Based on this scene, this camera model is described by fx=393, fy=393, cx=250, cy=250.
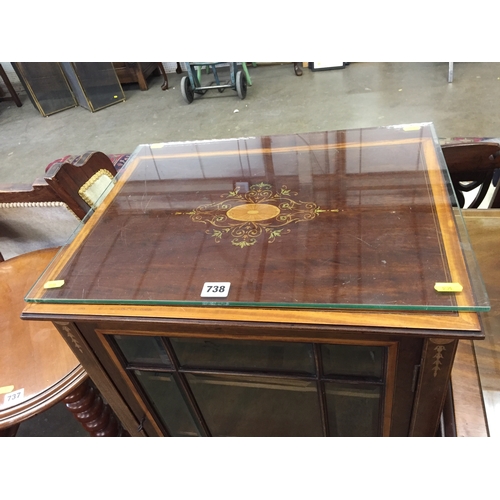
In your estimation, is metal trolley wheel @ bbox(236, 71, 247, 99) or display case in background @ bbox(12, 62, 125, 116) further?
display case in background @ bbox(12, 62, 125, 116)

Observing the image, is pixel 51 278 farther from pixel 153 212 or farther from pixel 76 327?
pixel 153 212

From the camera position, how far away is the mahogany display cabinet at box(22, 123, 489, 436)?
1.98 ft

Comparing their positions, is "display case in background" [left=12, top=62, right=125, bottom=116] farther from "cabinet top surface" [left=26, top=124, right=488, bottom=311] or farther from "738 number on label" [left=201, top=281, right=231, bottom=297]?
"738 number on label" [left=201, top=281, right=231, bottom=297]

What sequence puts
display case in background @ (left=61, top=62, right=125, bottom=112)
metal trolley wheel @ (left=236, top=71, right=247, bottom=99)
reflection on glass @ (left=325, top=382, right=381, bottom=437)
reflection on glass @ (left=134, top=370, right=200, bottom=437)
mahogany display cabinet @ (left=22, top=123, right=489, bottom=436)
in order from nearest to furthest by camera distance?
1. mahogany display cabinet @ (left=22, top=123, right=489, bottom=436)
2. reflection on glass @ (left=325, top=382, right=381, bottom=437)
3. reflection on glass @ (left=134, top=370, right=200, bottom=437)
4. metal trolley wheel @ (left=236, top=71, right=247, bottom=99)
5. display case in background @ (left=61, top=62, right=125, bottom=112)

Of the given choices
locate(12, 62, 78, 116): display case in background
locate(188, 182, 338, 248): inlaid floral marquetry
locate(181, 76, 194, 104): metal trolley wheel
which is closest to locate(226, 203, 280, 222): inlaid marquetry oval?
locate(188, 182, 338, 248): inlaid floral marquetry

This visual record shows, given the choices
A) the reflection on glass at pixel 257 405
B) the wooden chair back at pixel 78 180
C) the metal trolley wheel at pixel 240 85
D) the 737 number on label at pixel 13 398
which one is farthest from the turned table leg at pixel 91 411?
the metal trolley wheel at pixel 240 85

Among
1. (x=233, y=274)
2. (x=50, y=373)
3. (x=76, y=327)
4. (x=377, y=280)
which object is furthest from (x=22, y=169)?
(x=377, y=280)

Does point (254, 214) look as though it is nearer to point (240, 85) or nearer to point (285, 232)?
point (285, 232)

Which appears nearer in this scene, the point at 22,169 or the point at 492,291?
the point at 492,291

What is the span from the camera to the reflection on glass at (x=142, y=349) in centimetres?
76

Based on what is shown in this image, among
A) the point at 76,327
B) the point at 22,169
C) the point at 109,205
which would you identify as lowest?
the point at 22,169

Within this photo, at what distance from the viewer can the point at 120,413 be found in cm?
97

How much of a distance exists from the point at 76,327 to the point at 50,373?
0.31 m

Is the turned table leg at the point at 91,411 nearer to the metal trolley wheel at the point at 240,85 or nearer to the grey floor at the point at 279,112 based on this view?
the grey floor at the point at 279,112
